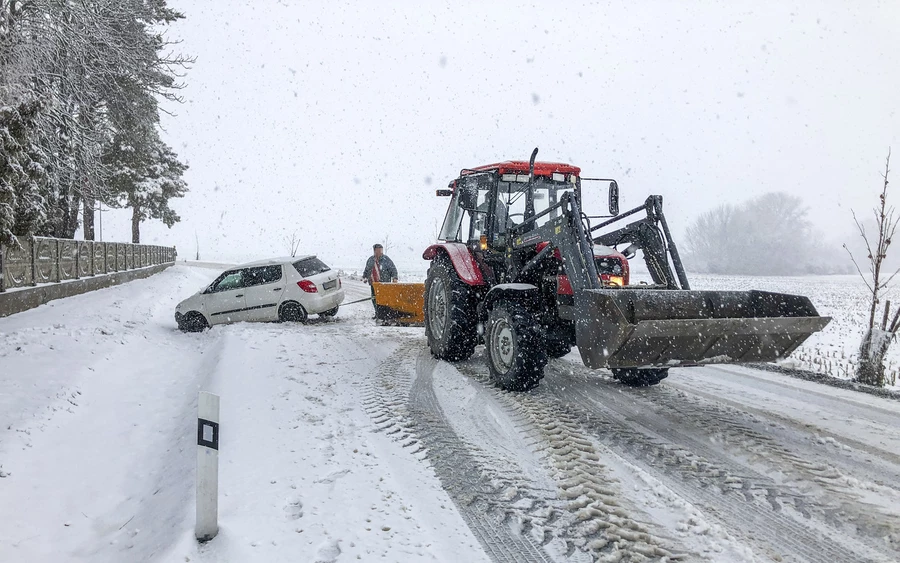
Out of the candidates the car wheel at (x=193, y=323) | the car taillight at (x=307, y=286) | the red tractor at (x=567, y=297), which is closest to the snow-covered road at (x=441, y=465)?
the red tractor at (x=567, y=297)

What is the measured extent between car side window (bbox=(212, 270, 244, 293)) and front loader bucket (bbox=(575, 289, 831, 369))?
338 inches

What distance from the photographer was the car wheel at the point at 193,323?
10891 mm

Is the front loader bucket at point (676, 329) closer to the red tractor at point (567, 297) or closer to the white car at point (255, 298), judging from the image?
the red tractor at point (567, 297)

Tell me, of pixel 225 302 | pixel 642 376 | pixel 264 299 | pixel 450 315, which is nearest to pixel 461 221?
pixel 450 315

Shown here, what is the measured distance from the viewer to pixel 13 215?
9578 mm

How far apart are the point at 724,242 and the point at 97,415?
59136 mm

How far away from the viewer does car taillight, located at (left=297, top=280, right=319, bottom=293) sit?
11.1 meters

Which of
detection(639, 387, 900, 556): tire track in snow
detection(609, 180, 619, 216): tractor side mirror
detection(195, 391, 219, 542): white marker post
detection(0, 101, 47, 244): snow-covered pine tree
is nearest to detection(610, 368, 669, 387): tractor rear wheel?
detection(639, 387, 900, 556): tire track in snow

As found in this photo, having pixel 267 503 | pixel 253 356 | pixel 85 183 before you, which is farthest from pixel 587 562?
pixel 85 183

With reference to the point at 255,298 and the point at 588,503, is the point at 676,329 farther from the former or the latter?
the point at 255,298

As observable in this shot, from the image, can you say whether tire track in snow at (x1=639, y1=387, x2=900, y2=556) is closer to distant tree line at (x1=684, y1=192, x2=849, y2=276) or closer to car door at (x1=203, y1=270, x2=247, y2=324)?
car door at (x1=203, y1=270, x2=247, y2=324)

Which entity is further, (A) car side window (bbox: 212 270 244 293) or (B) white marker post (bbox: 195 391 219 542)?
(A) car side window (bbox: 212 270 244 293)

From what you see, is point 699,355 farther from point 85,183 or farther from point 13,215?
point 85,183

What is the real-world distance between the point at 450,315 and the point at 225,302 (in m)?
6.28
